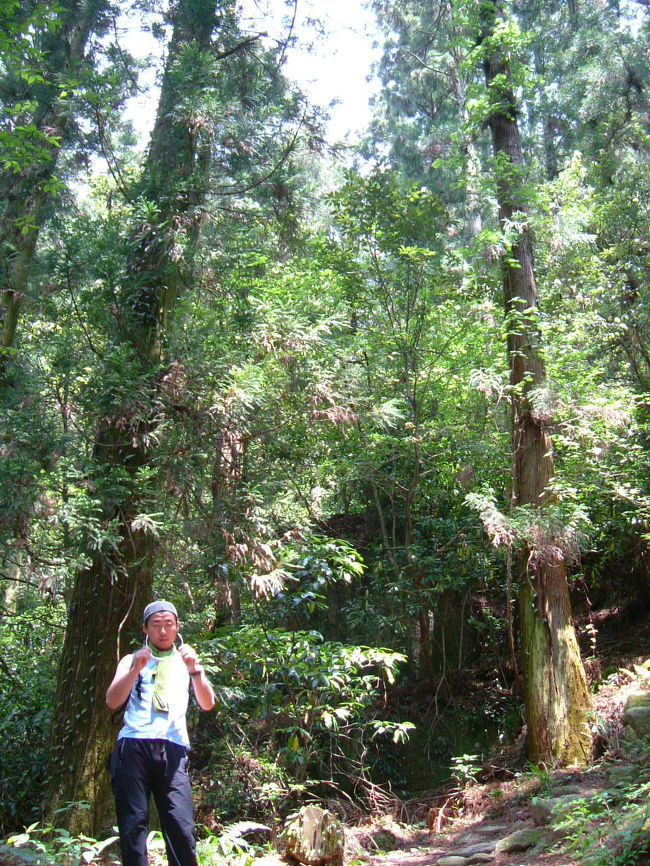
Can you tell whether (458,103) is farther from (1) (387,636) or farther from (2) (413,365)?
(1) (387,636)

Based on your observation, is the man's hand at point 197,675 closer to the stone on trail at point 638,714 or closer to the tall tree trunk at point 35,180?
the stone on trail at point 638,714

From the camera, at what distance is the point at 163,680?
3391 millimetres

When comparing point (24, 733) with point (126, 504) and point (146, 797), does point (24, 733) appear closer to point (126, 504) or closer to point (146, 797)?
point (126, 504)

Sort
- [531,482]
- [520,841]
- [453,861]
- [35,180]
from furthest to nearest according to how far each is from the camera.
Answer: [35,180] < [531,482] < [453,861] < [520,841]

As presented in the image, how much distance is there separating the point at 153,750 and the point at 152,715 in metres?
0.16

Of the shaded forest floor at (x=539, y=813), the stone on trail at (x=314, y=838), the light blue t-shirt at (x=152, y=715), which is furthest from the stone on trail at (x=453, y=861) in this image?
the light blue t-shirt at (x=152, y=715)

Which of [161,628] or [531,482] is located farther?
[531,482]

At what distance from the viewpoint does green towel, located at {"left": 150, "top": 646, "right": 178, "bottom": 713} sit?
3351mm

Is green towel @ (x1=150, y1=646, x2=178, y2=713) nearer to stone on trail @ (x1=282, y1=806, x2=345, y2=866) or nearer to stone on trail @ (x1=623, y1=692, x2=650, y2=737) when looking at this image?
stone on trail @ (x1=282, y1=806, x2=345, y2=866)

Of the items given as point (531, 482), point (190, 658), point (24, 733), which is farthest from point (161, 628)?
point (531, 482)

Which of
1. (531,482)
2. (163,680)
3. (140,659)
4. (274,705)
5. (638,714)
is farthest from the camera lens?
(531,482)

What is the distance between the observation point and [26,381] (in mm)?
6125

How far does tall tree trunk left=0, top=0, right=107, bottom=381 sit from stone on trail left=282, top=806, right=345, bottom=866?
5.57 m

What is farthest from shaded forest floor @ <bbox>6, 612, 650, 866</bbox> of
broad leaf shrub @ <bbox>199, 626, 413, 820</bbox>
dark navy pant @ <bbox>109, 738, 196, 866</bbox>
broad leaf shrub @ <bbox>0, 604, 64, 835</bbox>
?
broad leaf shrub @ <bbox>0, 604, 64, 835</bbox>
